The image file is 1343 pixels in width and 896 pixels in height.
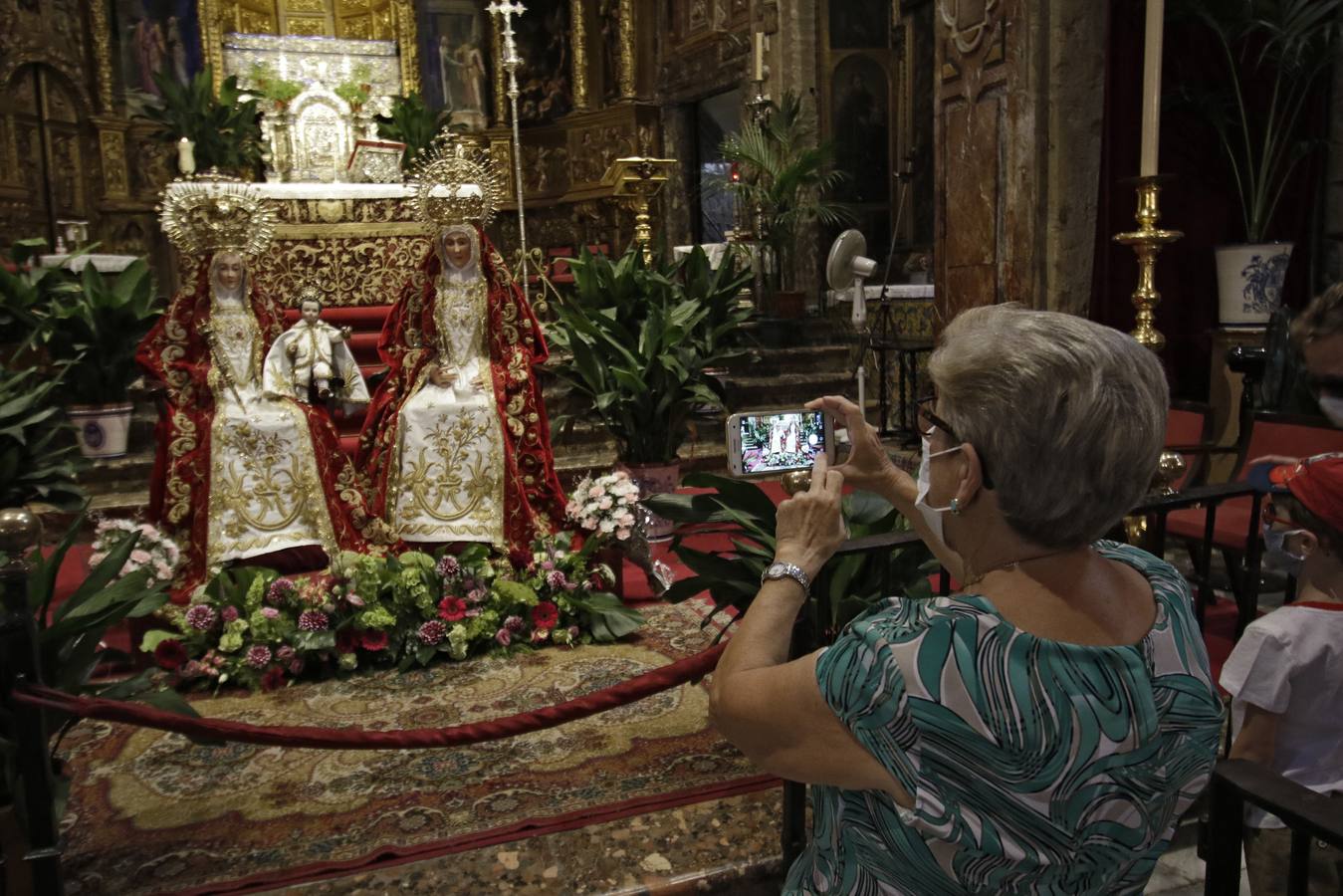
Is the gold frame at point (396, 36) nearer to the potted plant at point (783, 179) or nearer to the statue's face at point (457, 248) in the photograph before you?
the potted plant at point (783, 179)

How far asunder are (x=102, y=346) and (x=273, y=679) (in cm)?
319

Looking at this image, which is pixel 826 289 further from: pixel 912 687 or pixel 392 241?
pixel 912 687

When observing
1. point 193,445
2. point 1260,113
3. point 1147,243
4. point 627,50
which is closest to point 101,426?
point 193,445

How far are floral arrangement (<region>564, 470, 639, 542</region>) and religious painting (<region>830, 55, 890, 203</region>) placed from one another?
6.50 m

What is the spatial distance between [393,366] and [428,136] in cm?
535

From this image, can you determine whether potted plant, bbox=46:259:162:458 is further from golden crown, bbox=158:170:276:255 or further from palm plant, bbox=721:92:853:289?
palm plant, bbox=721:92:853:289

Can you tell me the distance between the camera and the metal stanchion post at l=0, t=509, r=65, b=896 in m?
2.06

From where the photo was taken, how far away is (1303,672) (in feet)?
5.97

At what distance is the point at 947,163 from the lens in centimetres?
621

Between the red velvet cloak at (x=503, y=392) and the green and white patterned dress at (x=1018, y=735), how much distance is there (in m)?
3.85

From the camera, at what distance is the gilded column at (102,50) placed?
10.3 m

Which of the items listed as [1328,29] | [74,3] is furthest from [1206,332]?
[74,3]

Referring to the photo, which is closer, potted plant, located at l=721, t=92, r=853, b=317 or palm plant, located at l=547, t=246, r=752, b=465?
palm plant, located at l=547, t=246, r=752, b=465

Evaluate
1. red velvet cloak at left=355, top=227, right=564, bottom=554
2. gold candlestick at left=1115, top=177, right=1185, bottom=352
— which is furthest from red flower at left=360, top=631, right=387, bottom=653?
gold candlestick at left=1115, top=177, right=1185, bottom=352
